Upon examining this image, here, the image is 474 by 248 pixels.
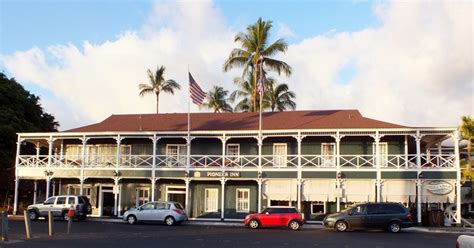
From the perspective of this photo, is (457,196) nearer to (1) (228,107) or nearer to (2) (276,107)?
(2) (276,107)

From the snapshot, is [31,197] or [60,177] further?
[31,197]

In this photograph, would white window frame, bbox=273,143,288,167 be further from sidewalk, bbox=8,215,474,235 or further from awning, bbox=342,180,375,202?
sidewalk, bbox=8,215,474,235

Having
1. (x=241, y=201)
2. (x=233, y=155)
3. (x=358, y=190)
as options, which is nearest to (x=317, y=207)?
(x=358, y=190)

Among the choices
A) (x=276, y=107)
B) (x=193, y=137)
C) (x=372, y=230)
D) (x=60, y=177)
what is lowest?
(x=372, y=230)

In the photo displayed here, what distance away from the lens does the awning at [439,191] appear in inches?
1151

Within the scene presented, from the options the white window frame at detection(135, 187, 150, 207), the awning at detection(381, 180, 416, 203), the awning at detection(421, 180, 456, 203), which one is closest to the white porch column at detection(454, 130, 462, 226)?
the awning at detection(421, 180, 456, 203)

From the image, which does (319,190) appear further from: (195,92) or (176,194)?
(176,194)

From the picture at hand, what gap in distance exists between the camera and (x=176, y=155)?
33.6m

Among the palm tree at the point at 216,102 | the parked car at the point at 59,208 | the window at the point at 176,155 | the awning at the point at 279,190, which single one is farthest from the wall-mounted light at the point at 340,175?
the palm tree at the point at 216,102

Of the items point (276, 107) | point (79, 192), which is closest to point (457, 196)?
point (79, 192)

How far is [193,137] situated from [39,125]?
18.5m

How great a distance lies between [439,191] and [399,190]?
2153mm

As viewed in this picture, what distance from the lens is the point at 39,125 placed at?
4469 centimetres

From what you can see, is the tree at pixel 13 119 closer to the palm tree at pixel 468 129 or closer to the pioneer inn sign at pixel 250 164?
the pioneer inn sign at pixel 250 164
